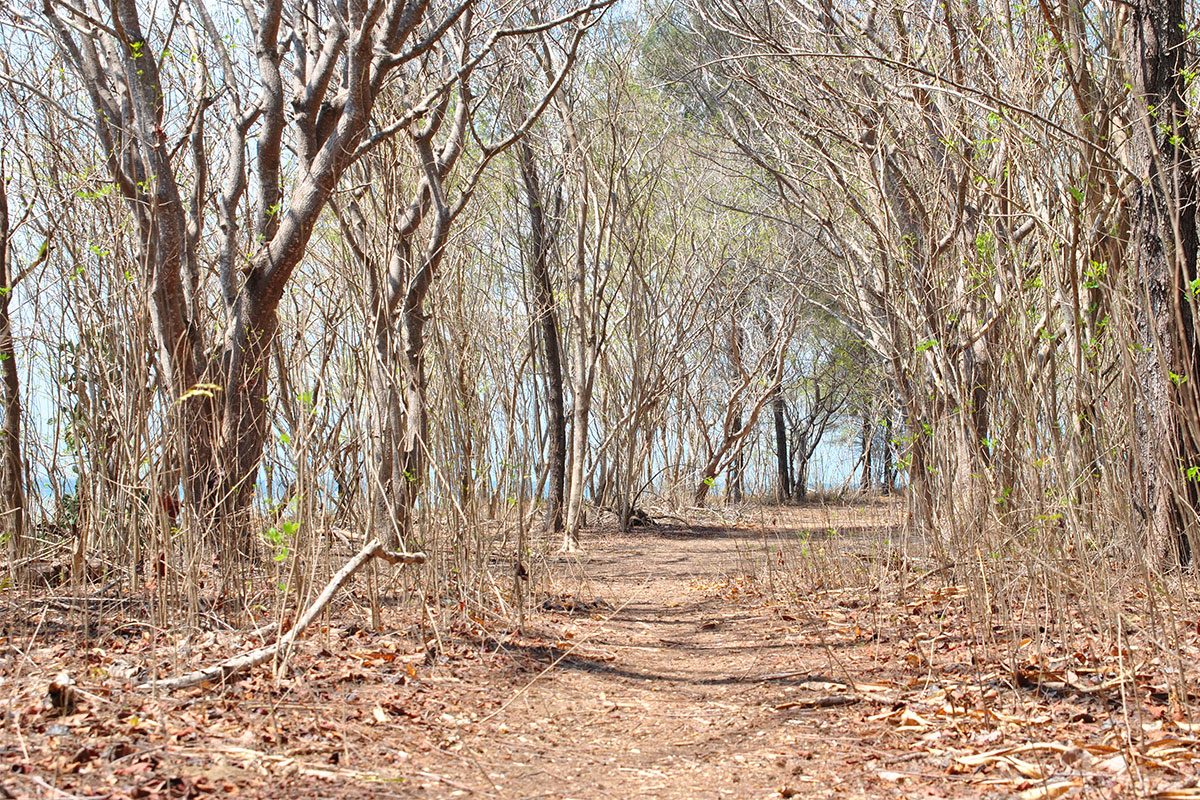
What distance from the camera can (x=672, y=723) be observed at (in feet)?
9.95

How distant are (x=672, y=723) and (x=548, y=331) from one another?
7138 millimetres

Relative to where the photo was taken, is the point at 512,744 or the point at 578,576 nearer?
the point at 512,744

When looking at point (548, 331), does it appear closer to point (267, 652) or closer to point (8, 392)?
point (8, 392)

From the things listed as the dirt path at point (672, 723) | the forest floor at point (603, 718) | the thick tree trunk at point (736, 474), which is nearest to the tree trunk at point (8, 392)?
the forest floor at point (603, 718)

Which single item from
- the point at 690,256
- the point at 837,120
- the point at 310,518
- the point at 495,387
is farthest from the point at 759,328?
the point at 310,518

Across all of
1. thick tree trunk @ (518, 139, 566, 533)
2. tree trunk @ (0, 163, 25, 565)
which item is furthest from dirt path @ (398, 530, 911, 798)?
thick tree trunk @ (518, 139, 566, 533)

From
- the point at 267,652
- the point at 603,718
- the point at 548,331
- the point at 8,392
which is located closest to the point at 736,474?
the point at 548,331

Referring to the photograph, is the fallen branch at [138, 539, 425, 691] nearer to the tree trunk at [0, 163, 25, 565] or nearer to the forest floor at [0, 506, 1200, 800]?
the forest floor at [0, 506, 1200, 800]

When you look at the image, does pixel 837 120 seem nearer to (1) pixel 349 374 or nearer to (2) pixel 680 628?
(2) pixel 680 628

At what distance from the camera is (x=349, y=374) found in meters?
3.76

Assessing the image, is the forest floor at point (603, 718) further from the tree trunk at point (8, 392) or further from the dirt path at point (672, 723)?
the tree trunk at point (8, 392)

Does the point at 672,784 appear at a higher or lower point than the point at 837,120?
lower

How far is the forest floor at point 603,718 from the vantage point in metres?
2.11

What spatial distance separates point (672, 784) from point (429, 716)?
0.91 meters
